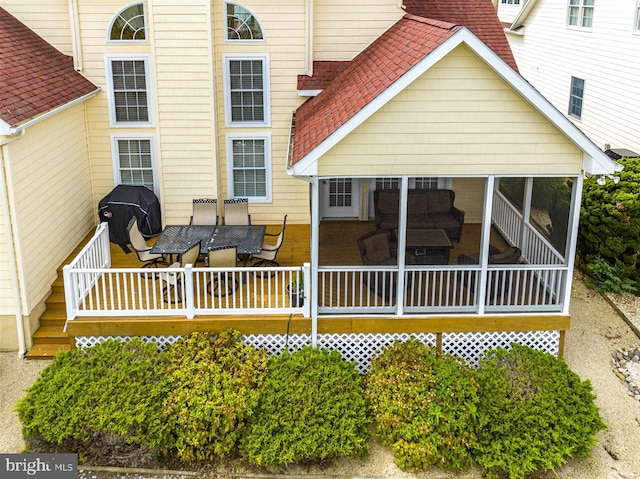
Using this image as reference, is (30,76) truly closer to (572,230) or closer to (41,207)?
(41,207)

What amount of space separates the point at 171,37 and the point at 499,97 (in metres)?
7.29

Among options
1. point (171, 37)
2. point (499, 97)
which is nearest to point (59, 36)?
point (171, 37)

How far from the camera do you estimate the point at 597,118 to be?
1991 cm

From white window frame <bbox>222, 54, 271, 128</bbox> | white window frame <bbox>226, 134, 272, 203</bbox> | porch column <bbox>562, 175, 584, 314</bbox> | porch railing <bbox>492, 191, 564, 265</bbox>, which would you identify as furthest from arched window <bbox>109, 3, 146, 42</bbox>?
porch column <bbox>562, 175, 584, 314</bbox>

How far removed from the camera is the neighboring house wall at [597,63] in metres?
17.8

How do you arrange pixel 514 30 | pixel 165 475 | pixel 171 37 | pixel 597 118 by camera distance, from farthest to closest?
pixel 514 30 < pixel 597 118 < pixel 171 37 < pixel 165 475

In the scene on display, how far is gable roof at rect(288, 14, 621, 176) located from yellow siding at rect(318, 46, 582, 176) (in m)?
0.21

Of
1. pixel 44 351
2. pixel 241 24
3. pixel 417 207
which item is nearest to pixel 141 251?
pixel 44 351

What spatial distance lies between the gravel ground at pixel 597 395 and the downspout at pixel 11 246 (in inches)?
18.2

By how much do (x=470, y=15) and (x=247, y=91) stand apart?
5.85 m

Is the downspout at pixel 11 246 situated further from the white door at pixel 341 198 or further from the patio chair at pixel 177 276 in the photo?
the white door at pixel 341 198

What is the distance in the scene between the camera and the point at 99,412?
9453 millimetres

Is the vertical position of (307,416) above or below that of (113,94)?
below

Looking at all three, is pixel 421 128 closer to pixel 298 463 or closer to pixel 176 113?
pixel 298 463
